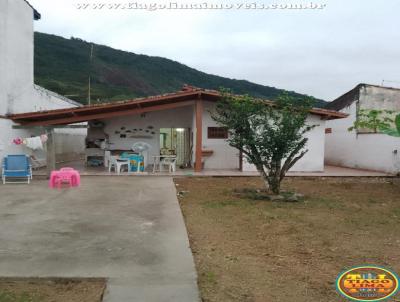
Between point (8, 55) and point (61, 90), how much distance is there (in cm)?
3488

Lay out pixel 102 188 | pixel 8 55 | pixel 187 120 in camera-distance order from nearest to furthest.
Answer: pixel 102 188
pixel 8 55
pixel 187 120

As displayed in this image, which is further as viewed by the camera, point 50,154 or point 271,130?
point 50,154

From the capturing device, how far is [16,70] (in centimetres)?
1305

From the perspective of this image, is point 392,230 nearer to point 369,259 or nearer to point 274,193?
point 369,259

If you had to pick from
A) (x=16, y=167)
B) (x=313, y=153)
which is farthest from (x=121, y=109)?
(x=313, y=153)

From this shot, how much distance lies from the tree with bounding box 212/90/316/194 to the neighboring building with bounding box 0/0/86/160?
789cm

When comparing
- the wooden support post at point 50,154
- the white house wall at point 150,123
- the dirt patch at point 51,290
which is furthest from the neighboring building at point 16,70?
the dirt patch at point 51,290

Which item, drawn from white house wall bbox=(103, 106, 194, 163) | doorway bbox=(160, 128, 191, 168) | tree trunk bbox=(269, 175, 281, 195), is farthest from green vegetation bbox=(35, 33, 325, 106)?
tree trunk bbox=(269, 175, 281, 195)

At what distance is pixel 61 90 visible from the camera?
4534cm

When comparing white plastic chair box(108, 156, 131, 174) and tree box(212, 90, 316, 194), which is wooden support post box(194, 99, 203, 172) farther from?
tree box(212, 90, 316, 194)

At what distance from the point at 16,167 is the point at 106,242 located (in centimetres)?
764

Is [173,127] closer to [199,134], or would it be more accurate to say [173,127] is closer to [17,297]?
[199,134]

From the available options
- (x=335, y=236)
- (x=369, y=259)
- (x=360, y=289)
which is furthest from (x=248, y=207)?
(x=360, y=289)

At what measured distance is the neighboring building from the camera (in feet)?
39.9
